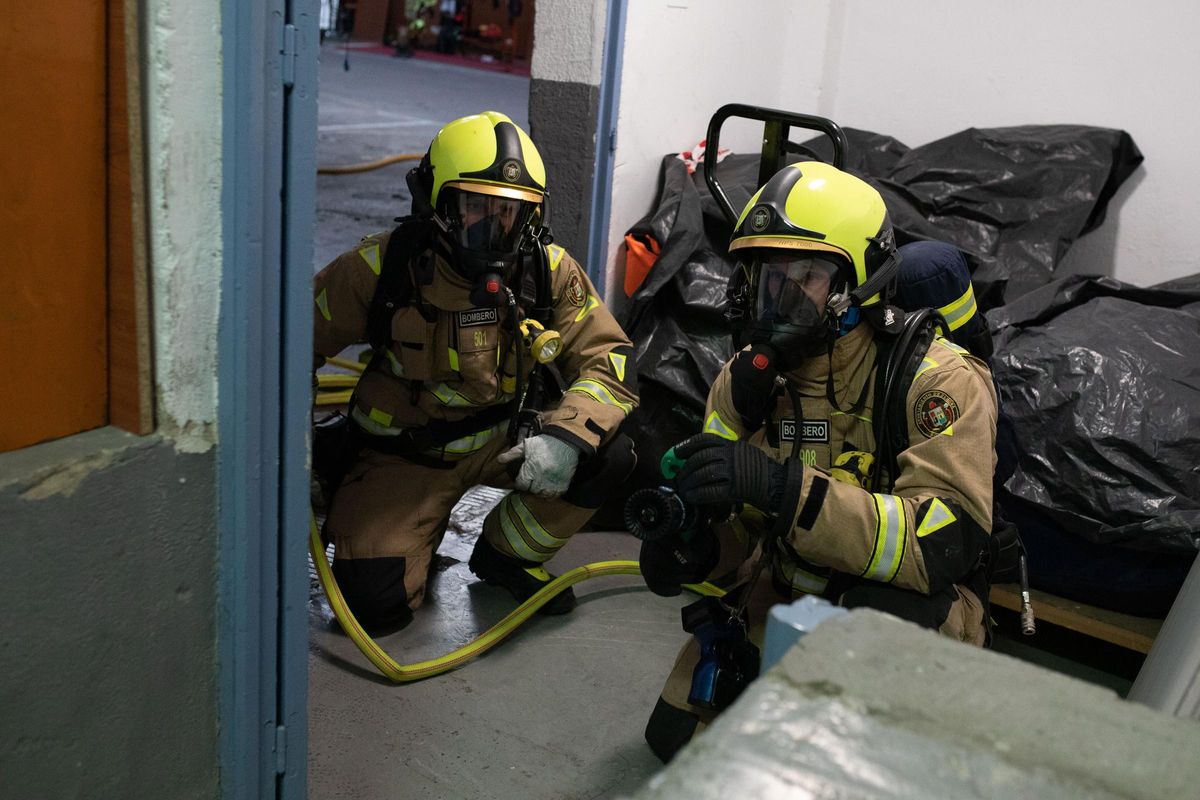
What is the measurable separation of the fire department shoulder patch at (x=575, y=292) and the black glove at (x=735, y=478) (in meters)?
0.97

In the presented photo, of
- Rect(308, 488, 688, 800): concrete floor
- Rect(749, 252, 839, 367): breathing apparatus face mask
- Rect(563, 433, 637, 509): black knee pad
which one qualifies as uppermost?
Rect(749, 252, 839, 367): breathing apparatus face mask

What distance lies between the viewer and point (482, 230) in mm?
2928

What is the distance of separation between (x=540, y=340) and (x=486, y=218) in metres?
0.36

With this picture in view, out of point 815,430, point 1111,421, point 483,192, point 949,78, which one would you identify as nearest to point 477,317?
point 483,192

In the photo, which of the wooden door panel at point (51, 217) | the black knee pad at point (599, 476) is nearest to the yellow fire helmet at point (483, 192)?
the black knee pad at point (599, 476)

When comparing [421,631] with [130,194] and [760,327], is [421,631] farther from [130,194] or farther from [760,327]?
Answer: [130,194]

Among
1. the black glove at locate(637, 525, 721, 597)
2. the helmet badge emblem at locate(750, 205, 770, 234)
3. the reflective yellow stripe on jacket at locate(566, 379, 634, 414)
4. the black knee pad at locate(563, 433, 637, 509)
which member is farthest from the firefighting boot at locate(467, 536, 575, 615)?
the helmet badge emblem at locate(750, 205, 770, 234)

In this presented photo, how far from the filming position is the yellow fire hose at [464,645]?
2.76 meters

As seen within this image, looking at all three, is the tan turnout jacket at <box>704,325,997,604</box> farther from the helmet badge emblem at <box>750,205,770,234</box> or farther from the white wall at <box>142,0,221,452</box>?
the white wall at <box>142,0,221,452</box>

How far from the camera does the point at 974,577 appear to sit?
2.56 m

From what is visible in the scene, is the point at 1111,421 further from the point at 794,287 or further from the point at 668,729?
the point at 668,729

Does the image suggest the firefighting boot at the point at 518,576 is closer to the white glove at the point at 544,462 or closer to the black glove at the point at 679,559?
the white glove at the point at 544,462

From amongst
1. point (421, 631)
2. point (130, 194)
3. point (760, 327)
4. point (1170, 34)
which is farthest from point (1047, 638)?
point (130, 194)

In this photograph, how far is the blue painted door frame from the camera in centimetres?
171
